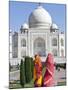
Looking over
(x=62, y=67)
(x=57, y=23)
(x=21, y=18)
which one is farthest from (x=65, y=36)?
(x=21, y=18)

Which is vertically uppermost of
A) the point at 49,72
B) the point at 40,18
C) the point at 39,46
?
the point at 40,18

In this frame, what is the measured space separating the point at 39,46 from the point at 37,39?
0.22ft

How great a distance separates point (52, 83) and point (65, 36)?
444 mm

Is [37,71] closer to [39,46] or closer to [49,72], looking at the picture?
[49,72]

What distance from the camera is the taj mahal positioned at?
7.11 ft

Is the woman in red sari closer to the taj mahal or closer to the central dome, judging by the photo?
the taj mahal

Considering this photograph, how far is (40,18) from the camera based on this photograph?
2.21 metres

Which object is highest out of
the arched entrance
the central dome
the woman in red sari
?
the central dome

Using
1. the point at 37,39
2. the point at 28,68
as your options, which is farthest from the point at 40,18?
the point at 28,68

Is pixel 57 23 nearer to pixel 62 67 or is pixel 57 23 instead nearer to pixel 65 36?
pixel 65 36

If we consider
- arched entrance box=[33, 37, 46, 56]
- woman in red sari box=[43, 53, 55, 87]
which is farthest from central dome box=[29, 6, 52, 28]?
woman in red sari box=[43, 53, 55, 87]

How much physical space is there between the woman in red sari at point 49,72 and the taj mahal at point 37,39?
39mm

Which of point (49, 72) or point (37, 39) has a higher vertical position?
point (37, 39)

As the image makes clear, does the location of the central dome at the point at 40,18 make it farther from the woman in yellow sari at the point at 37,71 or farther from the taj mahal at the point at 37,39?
the woman in yellow sari at the point at 37,71
